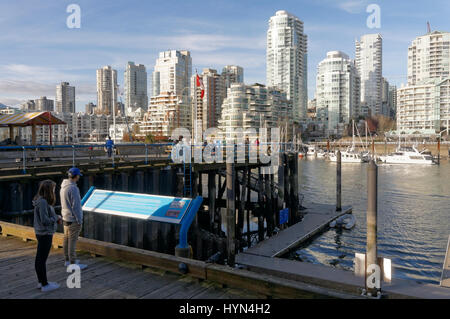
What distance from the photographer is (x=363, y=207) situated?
32969mm

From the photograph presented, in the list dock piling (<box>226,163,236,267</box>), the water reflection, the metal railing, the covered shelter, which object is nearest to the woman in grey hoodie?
dock piling (<box>226,163,236,267</box>)

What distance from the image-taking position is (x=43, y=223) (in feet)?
21.1

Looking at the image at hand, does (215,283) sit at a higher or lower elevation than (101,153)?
lower

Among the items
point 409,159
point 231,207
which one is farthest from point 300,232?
point 409,159

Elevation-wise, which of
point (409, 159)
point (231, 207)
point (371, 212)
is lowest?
point (409, 159)

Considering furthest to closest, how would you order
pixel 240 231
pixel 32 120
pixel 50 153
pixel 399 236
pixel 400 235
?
pixel 32 120 < pixel 400 235 < pixel 399 236 < pixel 50 153 < pixel 240 231

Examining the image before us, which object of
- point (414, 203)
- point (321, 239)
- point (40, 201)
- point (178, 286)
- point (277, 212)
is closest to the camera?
point (40, 201)

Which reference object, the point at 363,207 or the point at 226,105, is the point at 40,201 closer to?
the point at 363,207

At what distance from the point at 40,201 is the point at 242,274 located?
383cm

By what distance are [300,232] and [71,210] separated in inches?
638

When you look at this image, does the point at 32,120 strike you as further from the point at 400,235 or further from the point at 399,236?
the point at 400,235

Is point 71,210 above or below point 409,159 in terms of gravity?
above

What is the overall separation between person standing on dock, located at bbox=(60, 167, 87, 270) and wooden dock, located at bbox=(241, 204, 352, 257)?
35.3ft

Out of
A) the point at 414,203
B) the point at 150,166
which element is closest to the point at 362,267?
the point at 150,166
